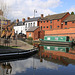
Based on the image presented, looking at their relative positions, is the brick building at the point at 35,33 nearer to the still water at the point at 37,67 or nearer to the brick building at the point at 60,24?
the brick building at the point at 60,24

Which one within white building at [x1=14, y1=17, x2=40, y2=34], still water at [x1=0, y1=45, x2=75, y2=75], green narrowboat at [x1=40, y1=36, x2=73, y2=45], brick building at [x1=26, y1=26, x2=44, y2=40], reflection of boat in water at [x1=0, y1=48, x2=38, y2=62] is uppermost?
white building at [x1=14, y1=17, x2=40, y2=34]

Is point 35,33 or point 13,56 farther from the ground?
point 35,33

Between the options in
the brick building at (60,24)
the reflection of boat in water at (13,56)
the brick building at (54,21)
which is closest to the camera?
the reflection of boat in water at (13,56)

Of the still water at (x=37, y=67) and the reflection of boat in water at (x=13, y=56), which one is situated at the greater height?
the reflection of boat in water at (x=13, y=56)

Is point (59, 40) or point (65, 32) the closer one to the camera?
point (59, 40)

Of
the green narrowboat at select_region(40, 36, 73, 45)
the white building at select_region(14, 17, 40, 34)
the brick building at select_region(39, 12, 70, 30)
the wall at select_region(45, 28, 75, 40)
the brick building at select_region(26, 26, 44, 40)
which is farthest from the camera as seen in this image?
the white building at select_region(14, 17, 40, 34)

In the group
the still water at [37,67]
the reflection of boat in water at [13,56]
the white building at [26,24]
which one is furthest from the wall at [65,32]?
the reflection of boat in water at [13,56]

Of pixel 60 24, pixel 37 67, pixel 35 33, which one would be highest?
pixel 60 24

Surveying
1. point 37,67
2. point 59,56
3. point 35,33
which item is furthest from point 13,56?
point 35,33

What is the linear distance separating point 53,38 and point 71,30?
6.91 meters

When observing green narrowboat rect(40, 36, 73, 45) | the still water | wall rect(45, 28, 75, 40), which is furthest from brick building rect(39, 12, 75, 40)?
the still water

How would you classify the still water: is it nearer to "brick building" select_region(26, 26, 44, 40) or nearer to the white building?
"brick building" select_region(26, 26, 44, 40)

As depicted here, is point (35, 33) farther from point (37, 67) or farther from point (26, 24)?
point (37, 67)

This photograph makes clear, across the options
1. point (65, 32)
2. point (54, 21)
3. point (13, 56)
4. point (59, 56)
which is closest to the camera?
point (13, 56)
